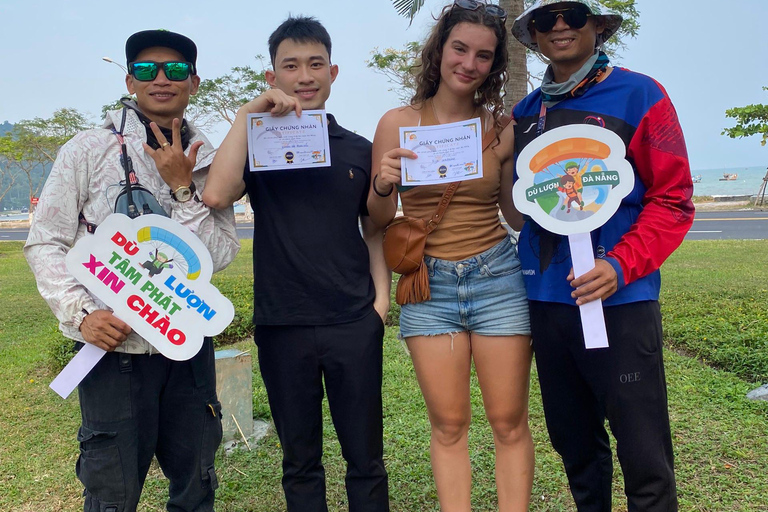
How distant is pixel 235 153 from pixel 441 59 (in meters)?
0.90

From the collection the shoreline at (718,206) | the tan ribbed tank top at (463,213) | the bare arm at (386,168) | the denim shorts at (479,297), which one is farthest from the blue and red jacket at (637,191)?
the shoreline at (718,206)

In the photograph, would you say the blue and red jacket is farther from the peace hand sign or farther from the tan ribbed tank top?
the peace hand sign

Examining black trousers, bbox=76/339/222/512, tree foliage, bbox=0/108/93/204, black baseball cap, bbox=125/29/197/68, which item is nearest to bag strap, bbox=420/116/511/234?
black trousers, bbox=76/339/222/512

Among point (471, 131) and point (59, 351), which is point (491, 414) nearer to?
point (471, 131)

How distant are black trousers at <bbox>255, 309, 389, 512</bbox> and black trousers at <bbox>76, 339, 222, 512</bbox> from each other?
269mm

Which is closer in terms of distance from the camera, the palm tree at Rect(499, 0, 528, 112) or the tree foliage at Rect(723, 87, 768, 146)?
the palm tree at Rect(499, 0, 528, 112)

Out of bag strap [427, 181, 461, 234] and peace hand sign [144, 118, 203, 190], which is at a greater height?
peace hand sign [144, 118, 203, 190]

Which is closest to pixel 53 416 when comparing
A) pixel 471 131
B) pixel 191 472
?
pixel 191 472

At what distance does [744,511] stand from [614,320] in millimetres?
1542

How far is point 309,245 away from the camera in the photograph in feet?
7.88

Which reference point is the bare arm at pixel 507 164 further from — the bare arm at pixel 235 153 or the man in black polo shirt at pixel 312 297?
the bare arm at pixel 235 153

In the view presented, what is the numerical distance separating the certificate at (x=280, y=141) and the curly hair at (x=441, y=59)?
526 mm

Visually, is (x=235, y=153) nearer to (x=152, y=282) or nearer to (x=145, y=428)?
(x=152, y=282)

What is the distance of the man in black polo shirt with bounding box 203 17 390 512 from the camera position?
2398mm
